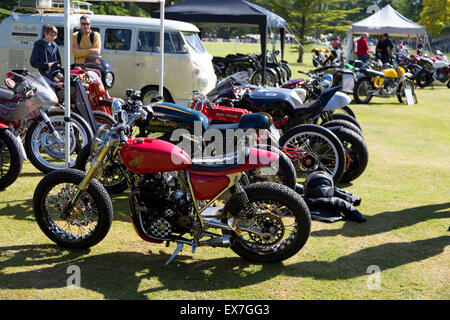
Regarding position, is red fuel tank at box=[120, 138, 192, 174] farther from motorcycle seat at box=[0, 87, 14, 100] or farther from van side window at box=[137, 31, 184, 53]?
van side window at box=[137, 31, 184, 53]

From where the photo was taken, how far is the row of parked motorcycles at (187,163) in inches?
157

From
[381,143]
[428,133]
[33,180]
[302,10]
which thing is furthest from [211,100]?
[302,10]

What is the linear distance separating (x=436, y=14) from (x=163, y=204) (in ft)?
177

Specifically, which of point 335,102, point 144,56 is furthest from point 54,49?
point 335,102

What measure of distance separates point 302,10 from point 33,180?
3195 centimetres

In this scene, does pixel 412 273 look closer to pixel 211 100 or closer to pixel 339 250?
pixel 339 250

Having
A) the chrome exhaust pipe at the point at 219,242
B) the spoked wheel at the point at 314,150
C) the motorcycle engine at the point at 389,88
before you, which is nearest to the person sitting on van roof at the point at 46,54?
the spoked wheel at the point at 314,150

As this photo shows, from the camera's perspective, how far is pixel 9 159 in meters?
5.62

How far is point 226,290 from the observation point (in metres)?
3.76

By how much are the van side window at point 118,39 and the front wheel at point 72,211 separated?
7547 millimetres

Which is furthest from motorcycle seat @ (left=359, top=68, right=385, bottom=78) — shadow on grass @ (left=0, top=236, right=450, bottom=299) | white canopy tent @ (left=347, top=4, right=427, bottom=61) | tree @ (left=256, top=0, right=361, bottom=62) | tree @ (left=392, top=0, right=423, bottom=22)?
tree @ (left=392, top=0, right=423, bottom=22)

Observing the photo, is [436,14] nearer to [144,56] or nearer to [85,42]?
[144,56]

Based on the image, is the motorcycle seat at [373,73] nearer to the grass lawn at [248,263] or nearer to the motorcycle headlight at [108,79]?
the motorcycle headlight at [108,79]

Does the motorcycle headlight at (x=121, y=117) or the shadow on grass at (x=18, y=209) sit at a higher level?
the motorcycle headlight at (x=121, y=117)
